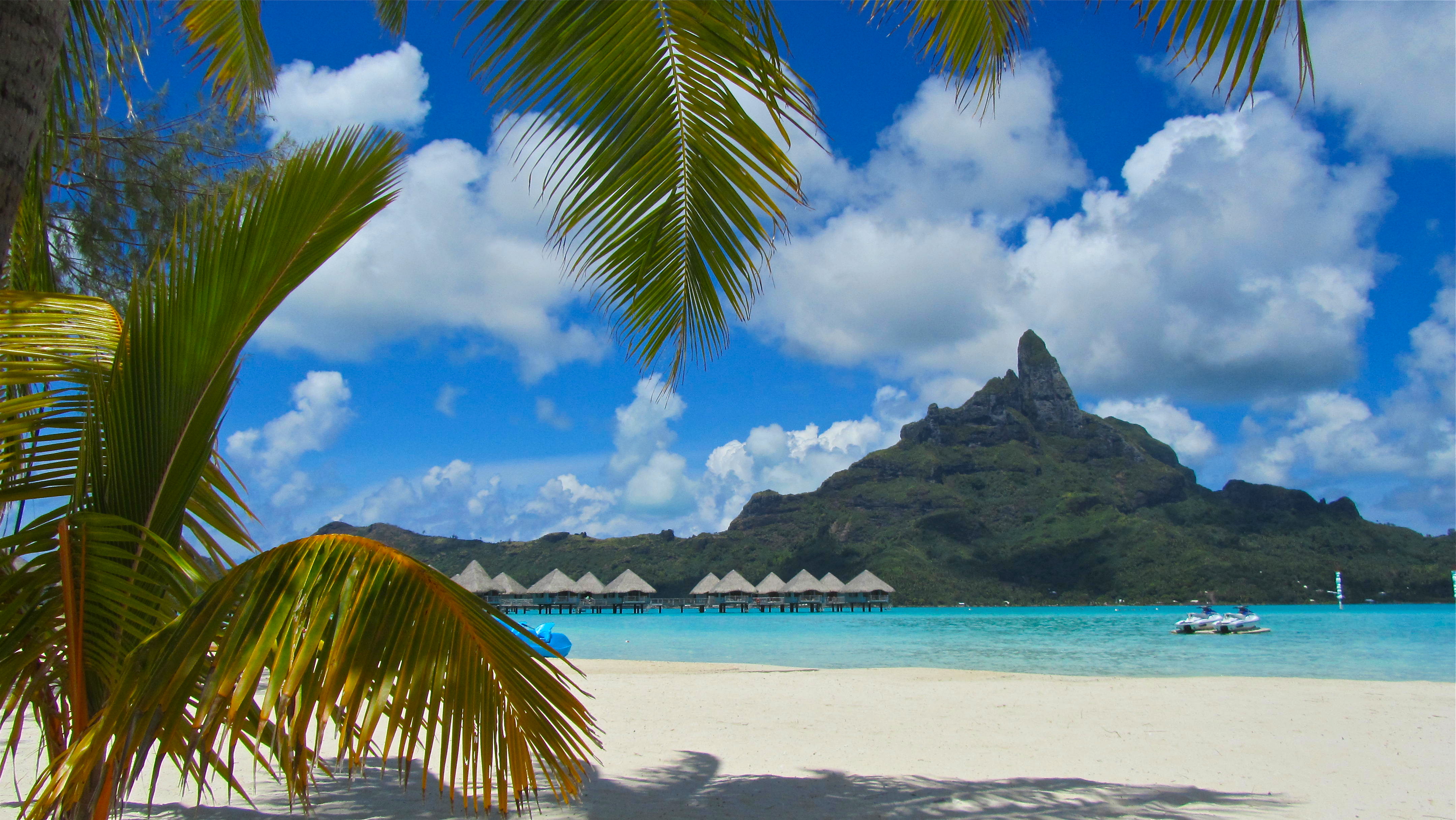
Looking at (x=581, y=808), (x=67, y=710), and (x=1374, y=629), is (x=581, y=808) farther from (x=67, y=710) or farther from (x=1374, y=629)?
(x=1374, y=629)

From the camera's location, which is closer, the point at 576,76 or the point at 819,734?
the point at 576,76

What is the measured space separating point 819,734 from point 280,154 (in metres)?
5.68

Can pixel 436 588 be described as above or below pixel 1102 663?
above

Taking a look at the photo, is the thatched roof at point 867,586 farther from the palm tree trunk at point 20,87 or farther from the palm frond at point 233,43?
the palm tree trunk at point 20,87

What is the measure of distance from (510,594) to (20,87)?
1605 inches

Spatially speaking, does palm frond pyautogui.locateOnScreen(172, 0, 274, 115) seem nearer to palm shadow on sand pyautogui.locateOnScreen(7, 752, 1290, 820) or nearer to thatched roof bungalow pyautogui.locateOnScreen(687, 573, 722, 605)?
palm shadow on sand pyautogui.locateOnScreen(7, 752, 1290, 820)

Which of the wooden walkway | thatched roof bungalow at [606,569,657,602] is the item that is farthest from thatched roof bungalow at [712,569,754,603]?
the wooden walkway

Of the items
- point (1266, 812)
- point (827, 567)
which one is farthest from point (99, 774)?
point (827, 567)

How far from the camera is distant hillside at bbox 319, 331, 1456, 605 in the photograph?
56.6m

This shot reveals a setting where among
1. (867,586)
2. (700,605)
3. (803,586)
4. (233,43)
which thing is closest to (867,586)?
(867,586)

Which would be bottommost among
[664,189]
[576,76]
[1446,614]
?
[1446,614]

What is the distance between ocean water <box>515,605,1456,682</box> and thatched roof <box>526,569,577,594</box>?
187 centimetres

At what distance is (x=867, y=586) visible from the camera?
150 ft

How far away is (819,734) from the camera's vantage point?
6066 mm
